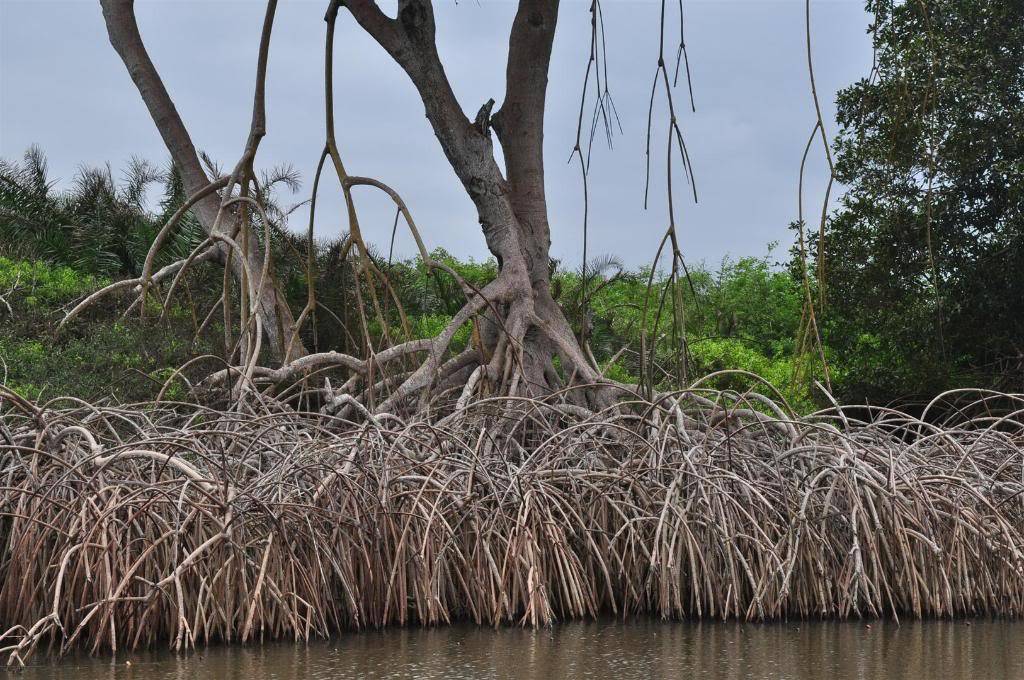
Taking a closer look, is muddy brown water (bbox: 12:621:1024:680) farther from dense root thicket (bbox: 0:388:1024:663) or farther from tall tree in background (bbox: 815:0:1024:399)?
tall tree in background (bbox: 815:0:1024:399)

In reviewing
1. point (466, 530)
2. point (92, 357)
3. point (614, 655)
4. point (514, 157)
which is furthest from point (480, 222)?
point (614, 655)

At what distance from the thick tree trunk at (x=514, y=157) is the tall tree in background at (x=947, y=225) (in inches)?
171

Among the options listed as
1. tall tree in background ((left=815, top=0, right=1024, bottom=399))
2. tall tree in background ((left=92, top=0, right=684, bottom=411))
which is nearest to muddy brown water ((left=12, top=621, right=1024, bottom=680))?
tall tree in background ((left=92, top=0, right=684, bottom=411))

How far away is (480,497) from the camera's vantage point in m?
5.62

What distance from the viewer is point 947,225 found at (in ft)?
39.4

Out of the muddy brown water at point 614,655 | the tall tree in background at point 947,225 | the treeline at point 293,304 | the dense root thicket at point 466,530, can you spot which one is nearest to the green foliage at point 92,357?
the treeline at point 293,304

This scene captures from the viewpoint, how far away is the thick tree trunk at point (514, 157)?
812cm

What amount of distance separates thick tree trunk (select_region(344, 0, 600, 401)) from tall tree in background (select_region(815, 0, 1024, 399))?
4.35m

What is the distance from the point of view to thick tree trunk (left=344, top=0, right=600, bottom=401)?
812 centimetres

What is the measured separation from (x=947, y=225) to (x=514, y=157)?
5376 millimetres

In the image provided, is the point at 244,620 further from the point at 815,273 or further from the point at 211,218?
the point at 815,273

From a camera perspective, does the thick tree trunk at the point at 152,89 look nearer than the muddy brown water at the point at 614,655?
No

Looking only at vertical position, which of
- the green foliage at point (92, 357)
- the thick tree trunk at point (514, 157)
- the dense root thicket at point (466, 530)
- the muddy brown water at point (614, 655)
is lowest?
the muddy brown water at point (614, 655)

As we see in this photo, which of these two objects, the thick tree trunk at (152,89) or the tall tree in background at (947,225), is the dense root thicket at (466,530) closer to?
the thick tree trunk at (152,89)
